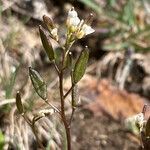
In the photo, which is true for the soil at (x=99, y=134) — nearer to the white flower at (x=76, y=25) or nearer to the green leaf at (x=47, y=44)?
the green leaf at (x=47, y=44)

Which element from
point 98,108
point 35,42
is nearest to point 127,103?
point 98,108

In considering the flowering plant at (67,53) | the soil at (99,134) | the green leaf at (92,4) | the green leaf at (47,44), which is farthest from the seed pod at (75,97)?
the green leaf at (92,4)

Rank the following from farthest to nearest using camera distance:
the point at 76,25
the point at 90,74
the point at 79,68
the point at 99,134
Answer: the point at 90,74, the point at 99,134, the point at 79,68, the point at 76,25

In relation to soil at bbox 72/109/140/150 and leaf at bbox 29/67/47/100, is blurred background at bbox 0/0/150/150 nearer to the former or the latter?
soil at bbox 72/109/140/150

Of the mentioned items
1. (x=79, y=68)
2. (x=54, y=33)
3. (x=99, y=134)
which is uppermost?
(x=54, y=33)

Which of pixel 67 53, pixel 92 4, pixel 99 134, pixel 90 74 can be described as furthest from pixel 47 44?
pixel 92 4

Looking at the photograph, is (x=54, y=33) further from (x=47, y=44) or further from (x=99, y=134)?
(x=99, y=134)

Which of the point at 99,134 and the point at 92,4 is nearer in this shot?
the point at 99,134

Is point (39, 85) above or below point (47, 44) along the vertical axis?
below

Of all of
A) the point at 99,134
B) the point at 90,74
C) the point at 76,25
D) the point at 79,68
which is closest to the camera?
the point at 76,25
